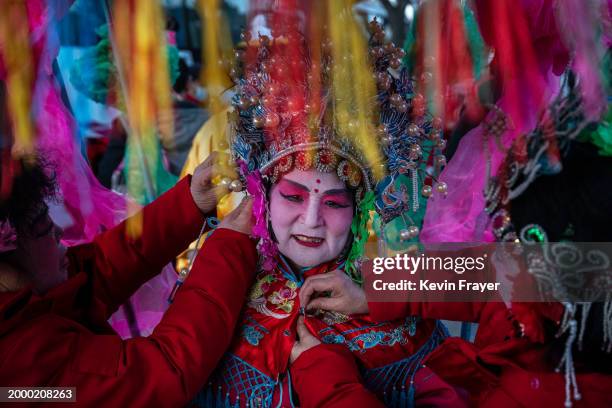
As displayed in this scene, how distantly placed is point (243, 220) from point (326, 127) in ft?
1.14

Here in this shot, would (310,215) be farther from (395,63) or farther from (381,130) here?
(395,63)

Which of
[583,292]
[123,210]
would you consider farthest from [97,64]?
[583,292]

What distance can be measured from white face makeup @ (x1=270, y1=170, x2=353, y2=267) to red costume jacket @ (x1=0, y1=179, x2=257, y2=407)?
122mm

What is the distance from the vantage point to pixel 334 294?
162cm

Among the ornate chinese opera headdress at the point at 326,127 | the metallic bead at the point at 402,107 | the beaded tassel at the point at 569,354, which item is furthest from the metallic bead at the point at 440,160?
the beaded tassel at the point at 569,354

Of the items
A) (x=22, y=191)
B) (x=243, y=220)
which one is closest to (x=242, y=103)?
(x=243, y=220)

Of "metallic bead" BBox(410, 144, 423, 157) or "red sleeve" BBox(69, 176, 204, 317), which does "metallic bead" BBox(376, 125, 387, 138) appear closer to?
"metallic bead" BBox(410, 144, 423, 157)

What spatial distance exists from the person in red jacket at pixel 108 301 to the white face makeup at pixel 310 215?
116 millimetres

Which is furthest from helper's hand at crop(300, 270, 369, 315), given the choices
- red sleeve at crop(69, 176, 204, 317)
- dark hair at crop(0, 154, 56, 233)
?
dark hair at crop(0, 154, 56, 233)

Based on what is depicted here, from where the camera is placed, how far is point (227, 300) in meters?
1.54

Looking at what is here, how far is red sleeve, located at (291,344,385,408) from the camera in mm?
1356

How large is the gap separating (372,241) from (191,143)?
4.35ft

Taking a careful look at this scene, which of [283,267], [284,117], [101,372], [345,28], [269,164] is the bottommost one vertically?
[101,372]

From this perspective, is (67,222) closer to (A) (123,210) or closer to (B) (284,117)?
(A) (123,210)
